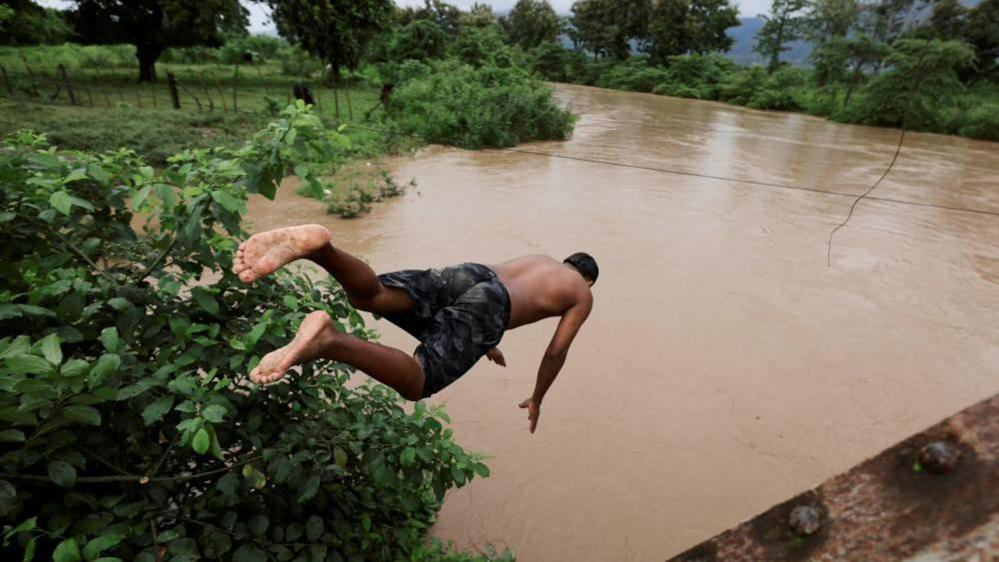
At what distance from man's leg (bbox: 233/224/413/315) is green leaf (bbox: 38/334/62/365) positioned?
50 centimetres

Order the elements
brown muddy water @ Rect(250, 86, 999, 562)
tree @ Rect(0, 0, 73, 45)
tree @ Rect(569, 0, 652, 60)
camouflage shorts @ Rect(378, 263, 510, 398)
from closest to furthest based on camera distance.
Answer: camouflage shorts @ Rect(378, 263, 510, 398) → brown muddy water @ Rect(250, 86, 999, 562) → tree @ Rect(0, 0, 73, 45) → tree @ Rect(569, 0, 652, 60)

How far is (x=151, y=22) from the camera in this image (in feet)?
54.8

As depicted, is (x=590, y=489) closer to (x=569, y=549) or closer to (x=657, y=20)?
(x=569, y=549)

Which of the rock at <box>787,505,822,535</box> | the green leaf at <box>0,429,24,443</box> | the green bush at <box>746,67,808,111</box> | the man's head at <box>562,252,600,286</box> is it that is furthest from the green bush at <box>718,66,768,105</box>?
the green leaf at <box>0,429,24,443</box>

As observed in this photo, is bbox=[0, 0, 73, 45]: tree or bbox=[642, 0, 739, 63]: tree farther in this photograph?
bbox=[642, 0, 739, 63]: tree

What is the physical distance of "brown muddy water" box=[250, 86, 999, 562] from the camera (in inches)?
122

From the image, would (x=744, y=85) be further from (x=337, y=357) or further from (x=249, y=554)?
(x=249, y=554)

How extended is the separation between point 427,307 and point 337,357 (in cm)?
70

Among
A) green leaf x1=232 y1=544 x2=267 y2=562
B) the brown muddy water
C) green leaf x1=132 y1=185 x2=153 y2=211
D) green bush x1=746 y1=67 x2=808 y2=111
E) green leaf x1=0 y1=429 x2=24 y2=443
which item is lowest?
the brown muddy water

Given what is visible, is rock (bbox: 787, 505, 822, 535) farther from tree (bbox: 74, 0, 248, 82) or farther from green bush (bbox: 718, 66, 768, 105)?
green bush (bbox: 718, 66, 768, 105)

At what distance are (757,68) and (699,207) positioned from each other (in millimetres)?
24552

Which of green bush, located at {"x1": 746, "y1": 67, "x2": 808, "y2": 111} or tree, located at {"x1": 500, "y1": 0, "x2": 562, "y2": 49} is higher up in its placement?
tree, located at {"x1": 500, "y1": 0, "x2": 562, "y2": 49}

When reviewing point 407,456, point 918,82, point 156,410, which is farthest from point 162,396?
point 918,82

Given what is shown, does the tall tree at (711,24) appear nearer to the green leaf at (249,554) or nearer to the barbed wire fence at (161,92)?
the barbed wire fence at (161,92)
